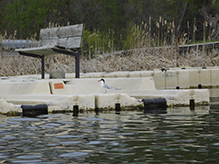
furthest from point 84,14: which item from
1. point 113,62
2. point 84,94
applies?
point 84,94

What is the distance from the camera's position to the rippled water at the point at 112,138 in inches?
160

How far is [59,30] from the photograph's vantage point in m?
11.5

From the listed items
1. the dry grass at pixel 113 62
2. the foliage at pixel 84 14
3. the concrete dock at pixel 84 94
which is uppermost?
the foliage at pixel 84 14

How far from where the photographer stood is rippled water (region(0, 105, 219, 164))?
4074 mm

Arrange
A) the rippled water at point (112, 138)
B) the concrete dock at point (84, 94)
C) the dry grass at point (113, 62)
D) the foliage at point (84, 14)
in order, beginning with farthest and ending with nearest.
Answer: the foliage at point (84, 14) → the dry grass at point (113, 62) → the concrete dock at point (84, 94) → the rippled water at point (112, 138)

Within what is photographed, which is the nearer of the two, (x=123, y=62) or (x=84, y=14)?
(x=123, y=62)

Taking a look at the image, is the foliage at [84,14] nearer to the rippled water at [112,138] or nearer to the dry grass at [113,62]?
the dry grass at [113,62]

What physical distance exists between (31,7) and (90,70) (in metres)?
32.6

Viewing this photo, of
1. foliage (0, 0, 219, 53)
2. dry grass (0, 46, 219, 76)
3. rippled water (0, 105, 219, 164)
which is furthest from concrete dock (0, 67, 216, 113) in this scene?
foliage (0, 0, 219, 53)

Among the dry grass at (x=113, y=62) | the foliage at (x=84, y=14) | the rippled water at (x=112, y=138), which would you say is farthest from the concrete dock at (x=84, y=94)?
the foliage at (x=84, y=14)

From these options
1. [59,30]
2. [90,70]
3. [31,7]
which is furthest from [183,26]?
[59,30]

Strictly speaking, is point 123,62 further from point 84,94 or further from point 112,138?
point 112,138

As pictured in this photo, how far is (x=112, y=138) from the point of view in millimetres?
5031

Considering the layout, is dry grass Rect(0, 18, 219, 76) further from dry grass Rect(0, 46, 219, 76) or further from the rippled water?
the rippled water
